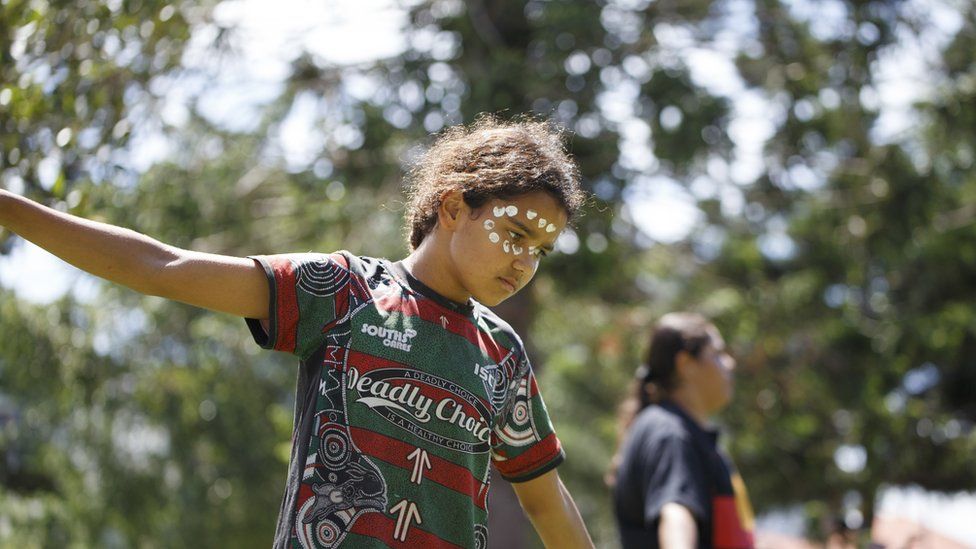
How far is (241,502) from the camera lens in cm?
1047

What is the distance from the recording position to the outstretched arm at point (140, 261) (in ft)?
5.42

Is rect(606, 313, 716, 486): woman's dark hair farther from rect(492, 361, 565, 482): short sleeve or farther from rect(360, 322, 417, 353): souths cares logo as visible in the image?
rect(360, 322, 417, 353): souths cares logo

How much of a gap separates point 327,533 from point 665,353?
85.6 inches

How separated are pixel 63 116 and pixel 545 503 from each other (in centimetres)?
183

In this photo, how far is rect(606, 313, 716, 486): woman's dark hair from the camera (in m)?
3.73

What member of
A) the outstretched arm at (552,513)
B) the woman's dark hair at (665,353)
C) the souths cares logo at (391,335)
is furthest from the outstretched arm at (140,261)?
the woman's dark hair at (665,353)

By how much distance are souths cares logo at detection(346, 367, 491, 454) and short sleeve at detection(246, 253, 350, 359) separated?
0.10 m

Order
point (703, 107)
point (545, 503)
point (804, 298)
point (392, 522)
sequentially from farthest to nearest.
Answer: point (804, 298)
point (703, 107)
point (545, 503)
point (392, 522)

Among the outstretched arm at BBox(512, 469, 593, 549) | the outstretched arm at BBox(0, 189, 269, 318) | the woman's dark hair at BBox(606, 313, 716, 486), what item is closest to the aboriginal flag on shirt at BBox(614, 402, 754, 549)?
the woman's dark hair at BBox(606, 313, 716, 486)

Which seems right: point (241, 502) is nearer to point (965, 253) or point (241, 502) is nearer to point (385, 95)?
point (385, 95)

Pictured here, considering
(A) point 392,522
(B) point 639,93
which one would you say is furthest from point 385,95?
(A) point 392,522

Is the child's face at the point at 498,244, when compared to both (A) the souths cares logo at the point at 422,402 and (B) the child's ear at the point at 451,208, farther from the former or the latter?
(A) the souths cares logo at the point at 422,402

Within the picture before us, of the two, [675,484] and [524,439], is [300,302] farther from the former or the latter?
[675,484]

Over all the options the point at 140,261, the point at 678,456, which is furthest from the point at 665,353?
the point at 140,261
